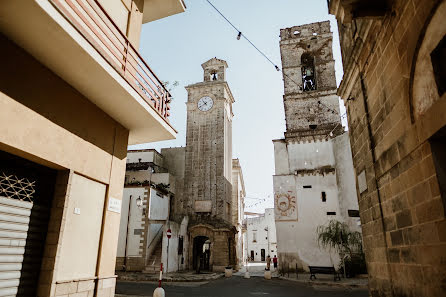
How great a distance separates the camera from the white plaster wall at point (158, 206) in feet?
69.1

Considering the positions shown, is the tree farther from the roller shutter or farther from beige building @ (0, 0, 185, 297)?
the roller shutter

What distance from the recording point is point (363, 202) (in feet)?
20.1

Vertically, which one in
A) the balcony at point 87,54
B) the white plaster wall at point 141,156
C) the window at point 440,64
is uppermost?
the white plaster wall at point 141,156

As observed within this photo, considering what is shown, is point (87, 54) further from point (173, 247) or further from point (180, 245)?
point (180, 245)

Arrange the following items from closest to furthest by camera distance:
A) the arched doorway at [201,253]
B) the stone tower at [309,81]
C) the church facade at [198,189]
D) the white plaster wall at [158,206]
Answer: the church facade at [198,189] → the white plaster wall at [158,206] → the stone tower at [309,81] → the arched doorway at [201,253]

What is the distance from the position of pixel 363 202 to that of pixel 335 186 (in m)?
16.1

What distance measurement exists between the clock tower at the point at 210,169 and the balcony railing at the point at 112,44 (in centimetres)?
1851

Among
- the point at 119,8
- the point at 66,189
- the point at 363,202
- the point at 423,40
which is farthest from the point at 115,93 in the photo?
the point at 363,202

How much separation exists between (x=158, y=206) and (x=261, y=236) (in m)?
30.0

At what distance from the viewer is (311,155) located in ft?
73.6

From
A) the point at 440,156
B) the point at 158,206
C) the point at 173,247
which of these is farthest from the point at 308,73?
the point at 440,156

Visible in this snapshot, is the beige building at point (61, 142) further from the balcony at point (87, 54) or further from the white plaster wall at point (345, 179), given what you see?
the white plaster wall at point (345, 179)

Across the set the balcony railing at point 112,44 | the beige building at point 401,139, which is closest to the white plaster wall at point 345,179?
the beige building at point 401,139

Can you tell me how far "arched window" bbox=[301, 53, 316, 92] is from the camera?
84.2ft
